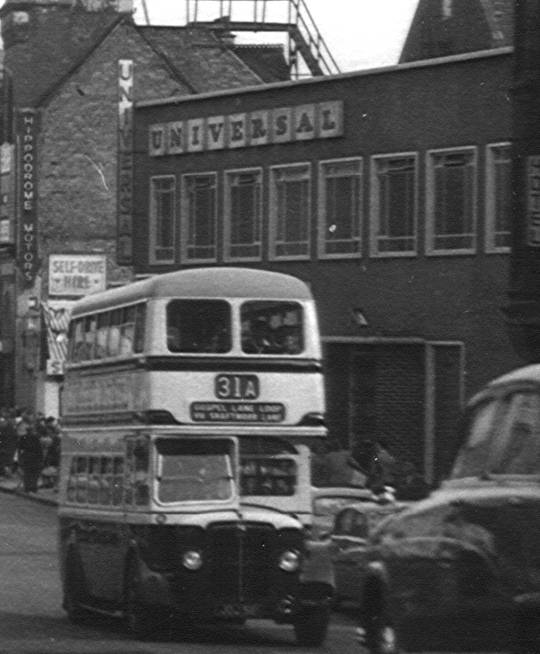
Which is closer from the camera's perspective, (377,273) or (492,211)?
(492,211)

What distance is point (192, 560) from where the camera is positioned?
20.8m

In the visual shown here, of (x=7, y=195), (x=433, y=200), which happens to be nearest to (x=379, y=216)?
(x=433, y=200)

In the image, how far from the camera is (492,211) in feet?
131

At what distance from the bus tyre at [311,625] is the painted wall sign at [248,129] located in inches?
925

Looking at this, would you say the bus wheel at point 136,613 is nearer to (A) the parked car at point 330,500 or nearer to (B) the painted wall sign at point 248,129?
(A) the parked car at point 330,500

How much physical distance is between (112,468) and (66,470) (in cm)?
205

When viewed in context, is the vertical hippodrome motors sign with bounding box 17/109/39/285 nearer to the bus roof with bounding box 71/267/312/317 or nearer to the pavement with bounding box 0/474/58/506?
the pavement with bounding box 0/474/58/506

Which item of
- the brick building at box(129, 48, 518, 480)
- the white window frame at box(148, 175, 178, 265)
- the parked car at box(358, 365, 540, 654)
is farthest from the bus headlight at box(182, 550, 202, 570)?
the white window frame at box(148, 175, 178, 265)

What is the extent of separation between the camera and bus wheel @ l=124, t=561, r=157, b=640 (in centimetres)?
2097

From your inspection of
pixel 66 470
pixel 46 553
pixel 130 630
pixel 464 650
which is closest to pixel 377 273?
pixel 46 553

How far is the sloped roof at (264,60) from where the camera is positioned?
225 ft

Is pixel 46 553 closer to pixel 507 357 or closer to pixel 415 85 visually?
pixel 507 357

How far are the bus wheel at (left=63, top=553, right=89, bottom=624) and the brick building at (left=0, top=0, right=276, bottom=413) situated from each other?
42.0 m

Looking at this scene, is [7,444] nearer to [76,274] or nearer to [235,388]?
[76,274]
